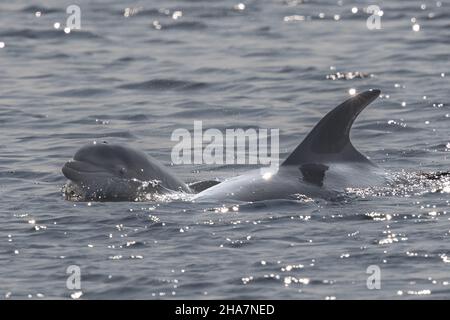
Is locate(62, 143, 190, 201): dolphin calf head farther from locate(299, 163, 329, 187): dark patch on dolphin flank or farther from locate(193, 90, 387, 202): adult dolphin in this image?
locate(299, 163, 329, 187): dark patch on dolphin flank

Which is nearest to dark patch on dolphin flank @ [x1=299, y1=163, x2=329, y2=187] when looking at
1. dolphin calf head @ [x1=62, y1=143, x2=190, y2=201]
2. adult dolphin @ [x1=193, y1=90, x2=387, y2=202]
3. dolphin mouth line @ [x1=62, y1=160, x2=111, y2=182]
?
adult dolphin @ [x1=193, y1=90, x2=387, y2=202]

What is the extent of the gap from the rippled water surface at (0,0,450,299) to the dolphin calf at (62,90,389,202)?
11.4 inches

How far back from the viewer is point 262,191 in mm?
17453

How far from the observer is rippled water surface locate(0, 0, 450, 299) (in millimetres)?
14383

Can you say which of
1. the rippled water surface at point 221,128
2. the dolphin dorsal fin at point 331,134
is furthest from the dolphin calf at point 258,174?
the rippled water surface at point 221,128

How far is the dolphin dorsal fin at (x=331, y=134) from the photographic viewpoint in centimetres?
1772

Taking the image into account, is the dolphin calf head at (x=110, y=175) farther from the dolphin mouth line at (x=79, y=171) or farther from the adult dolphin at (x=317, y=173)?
the adult dolphin at (x=317, y=173)

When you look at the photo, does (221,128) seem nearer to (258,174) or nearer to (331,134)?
(258,174)

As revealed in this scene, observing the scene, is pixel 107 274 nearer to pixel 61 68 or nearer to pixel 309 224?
pixel 309 224

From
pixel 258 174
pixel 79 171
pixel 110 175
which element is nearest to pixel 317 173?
pixel 258 174

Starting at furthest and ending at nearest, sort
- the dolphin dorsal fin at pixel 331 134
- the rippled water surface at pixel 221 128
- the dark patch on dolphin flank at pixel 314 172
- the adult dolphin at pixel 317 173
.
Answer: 1. the dolphin dorsal fin at pixel 331 134
2. the dark patch on dolphin flank at pixel 314 172
3. the adult dolphin at pixel 317 173
4. the rippled water surface at pixel 221 128

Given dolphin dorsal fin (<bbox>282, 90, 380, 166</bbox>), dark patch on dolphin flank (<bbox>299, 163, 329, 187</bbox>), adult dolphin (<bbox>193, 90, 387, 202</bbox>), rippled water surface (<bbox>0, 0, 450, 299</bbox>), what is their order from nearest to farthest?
1. rippled water surface (<bbox>0, 0, 450, 299</bbox>)
2. adult dolphin (<bbox>193, 90, 387, 202</bbox>)
3. dark patch on dolphin flank (<bbox>299, 163, 329, 187</bbox>)
4. dolphin dorsal fin (<bbox>282, 90, 380, 166</bbox>)

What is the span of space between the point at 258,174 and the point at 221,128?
5.63 metres

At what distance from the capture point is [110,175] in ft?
58.1
